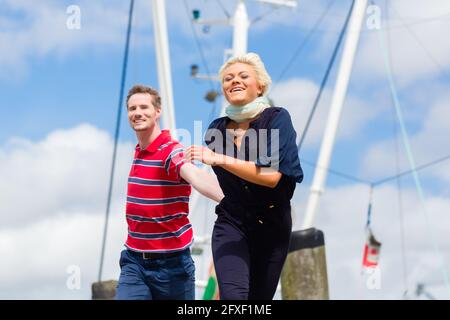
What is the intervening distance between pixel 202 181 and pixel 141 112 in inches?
23.8

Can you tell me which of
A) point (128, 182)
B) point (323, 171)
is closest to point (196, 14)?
point (323, 171)

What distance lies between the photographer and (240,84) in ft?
13.2

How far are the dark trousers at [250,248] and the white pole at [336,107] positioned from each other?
7.59 meters

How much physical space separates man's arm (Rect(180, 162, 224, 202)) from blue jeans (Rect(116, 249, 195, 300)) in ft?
1.46

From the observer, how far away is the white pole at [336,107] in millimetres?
11562

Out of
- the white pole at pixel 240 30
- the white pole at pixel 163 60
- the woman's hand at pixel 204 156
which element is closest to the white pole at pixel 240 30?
the white pole at pixel 240 30

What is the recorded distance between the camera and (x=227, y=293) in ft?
12.6

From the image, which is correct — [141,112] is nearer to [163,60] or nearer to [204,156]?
[204,156]

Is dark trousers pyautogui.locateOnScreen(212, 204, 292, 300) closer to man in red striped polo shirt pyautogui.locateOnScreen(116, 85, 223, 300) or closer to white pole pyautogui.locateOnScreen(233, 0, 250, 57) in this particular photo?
man in red striped polo shirt pyautogui.locateOnScreen(116, 85, 223, 300)

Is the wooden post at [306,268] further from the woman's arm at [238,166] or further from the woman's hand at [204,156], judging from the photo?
the woman's hand at [204,156]

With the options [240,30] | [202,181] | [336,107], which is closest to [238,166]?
[202,181]
